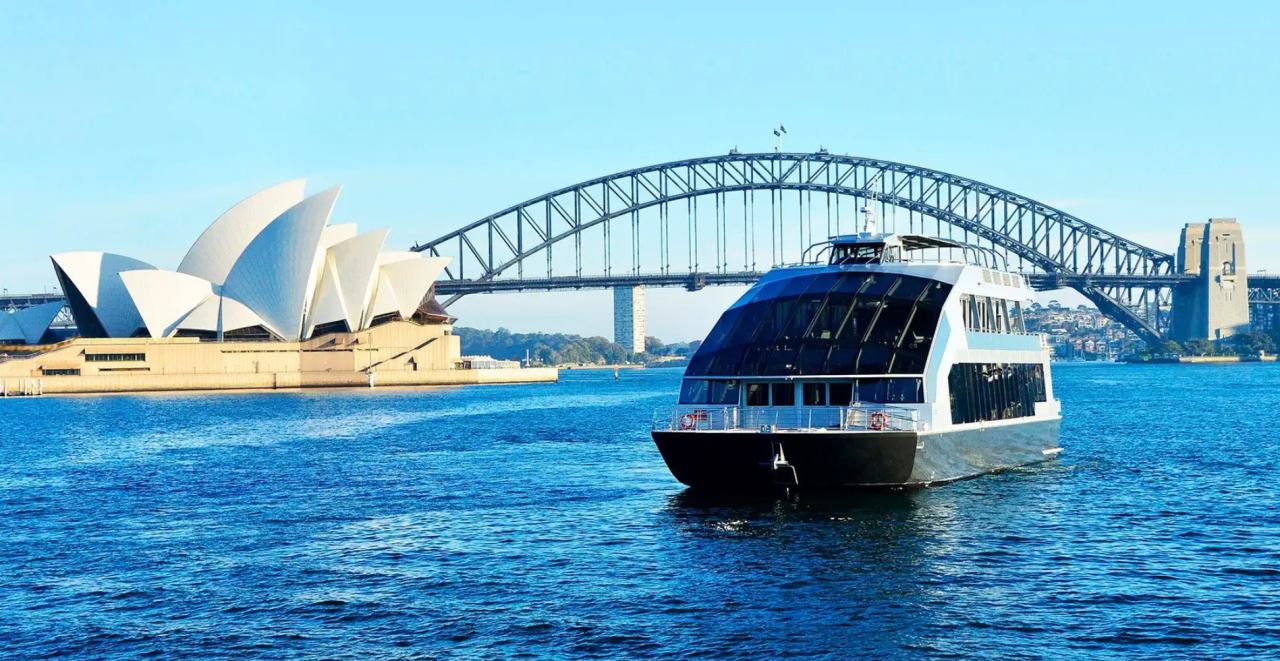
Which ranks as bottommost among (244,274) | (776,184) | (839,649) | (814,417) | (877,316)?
(839,649)

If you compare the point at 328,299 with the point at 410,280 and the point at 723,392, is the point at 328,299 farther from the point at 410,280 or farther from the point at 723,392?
the point at 723,392

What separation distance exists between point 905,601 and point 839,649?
9.67 ft

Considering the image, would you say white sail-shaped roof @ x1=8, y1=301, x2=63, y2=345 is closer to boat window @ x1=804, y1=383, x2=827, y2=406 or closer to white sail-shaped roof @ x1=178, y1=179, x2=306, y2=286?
white sail-shaped roof @ x1=178, y1=179, x2=306, y2=286

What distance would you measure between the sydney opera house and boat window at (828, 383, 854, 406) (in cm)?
9170

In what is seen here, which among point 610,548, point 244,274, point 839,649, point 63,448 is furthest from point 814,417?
point 244,274

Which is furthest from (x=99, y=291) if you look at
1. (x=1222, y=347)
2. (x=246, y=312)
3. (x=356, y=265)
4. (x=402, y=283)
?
(x=1222, y=347)

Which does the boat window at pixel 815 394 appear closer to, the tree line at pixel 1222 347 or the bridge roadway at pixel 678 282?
the bridge roadway at pixel 678 282

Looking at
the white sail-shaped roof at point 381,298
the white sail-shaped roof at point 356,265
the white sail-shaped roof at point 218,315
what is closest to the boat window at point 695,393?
the white sail-shaped roof at point 356,265

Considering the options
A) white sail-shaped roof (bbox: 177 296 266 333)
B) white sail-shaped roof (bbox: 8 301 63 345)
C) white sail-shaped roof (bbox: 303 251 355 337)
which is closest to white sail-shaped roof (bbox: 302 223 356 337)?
white sail-shaped roof (bbox: 303 251 355 337)

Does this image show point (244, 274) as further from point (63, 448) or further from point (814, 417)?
point (814, 417)

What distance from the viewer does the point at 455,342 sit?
140 meters

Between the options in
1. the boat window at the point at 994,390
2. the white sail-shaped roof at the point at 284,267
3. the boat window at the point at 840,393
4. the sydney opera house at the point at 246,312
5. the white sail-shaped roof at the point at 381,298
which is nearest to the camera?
the boat window at the point at 840,393

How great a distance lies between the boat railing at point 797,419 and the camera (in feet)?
95.1

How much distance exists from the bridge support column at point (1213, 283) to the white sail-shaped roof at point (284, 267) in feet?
406
